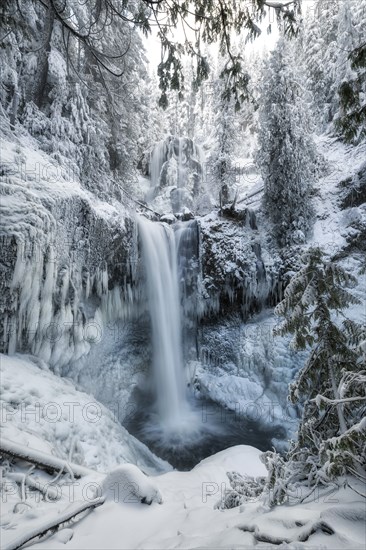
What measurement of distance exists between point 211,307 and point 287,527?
12.2 metres

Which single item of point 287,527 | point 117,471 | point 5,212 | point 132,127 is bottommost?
point 117,471

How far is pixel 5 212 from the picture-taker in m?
7.26

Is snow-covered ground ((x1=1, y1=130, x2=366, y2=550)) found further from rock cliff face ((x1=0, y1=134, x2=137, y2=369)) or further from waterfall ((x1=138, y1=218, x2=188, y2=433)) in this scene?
waterfall ((x1=138, y1=218, x2=188, y2=433))

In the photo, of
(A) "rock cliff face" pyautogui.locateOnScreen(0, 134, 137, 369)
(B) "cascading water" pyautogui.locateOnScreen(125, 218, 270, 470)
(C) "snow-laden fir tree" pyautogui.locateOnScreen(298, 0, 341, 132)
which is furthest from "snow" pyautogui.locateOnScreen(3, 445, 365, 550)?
(C) "snow-laden fir tree" pyautogui.locateOnScreen(298, 0, 341, 132)

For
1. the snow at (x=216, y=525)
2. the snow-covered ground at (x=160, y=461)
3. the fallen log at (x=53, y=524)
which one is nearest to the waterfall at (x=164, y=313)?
the snow-covered ground at (x=160, y=461)

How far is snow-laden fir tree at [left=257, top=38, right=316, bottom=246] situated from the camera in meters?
14.7

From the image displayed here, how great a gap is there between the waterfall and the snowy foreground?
587 centimetres

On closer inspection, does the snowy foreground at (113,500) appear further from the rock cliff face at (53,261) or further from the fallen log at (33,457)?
the rock cliff face at (53,261)

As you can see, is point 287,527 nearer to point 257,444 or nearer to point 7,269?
point 7,269

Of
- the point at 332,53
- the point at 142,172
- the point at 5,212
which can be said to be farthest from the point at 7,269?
the point at 332,53

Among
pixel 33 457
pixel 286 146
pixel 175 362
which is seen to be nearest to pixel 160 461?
pixel 175 362

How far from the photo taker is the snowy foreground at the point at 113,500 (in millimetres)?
2105

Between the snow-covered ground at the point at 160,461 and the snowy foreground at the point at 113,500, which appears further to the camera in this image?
the snow-covered ground at the point at 160,461

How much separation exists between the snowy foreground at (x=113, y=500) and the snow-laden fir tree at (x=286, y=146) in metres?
11.1
